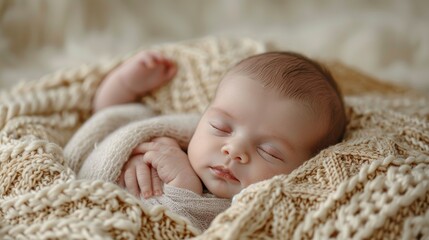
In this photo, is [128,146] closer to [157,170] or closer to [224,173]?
[157,170]

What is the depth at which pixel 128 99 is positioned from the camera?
1571 mm

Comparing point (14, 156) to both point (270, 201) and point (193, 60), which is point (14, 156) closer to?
point (270, 201)

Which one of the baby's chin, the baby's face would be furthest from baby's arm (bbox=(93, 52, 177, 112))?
the baby's chin

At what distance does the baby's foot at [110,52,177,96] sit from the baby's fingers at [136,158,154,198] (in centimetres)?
37

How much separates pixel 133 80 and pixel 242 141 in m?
0.49

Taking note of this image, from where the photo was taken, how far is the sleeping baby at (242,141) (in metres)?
1.16

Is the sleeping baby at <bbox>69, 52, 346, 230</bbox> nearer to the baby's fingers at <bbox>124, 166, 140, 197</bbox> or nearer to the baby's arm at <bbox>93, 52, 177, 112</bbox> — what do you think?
the baby's fingers at <bbox>124, 166, 140, 197</bbox>

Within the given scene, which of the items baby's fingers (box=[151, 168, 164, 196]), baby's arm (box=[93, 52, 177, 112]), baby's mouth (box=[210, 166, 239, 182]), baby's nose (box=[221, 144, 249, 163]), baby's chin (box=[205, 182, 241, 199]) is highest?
baby's arm (box=[93, 52, 177, 112])

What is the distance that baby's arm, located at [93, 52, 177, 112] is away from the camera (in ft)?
5.08

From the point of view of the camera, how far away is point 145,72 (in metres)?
1.56

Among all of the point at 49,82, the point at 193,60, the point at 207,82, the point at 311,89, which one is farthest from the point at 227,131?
the point at 49,82

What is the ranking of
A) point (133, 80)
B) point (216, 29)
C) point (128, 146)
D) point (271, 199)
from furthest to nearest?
1. point (216, 29)
2. point (133, 80)
3. point (128, 146)
4. point (271, 199)

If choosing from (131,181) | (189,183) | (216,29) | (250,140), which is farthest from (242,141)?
(216,29)

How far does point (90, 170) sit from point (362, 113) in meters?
0.64
